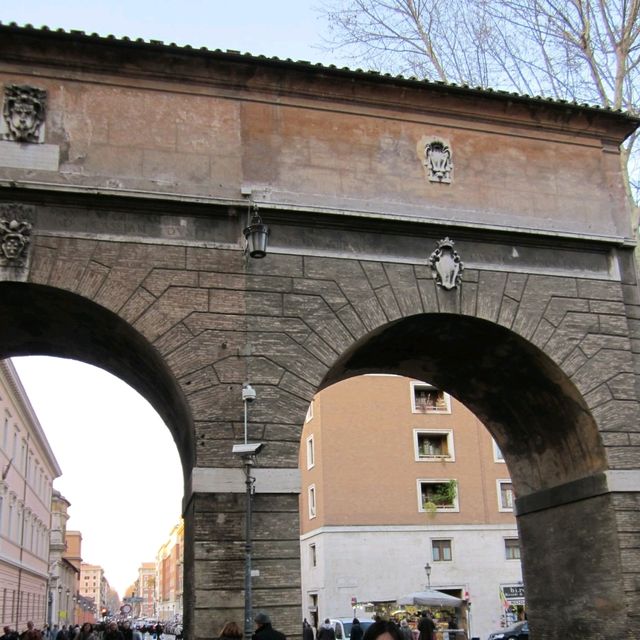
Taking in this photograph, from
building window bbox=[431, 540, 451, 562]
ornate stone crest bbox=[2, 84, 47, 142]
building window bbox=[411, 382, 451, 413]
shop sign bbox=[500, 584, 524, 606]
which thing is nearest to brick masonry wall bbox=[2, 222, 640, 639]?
ornate stone crest bbox=[2, 84, 47, 142]

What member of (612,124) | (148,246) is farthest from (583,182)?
(148,246)

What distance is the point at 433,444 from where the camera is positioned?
1732 inches

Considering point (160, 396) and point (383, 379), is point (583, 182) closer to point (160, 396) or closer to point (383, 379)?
point (160, 396)

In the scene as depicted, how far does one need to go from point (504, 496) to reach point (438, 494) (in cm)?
351

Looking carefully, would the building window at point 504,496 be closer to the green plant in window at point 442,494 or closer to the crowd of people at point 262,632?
the green plant in window at point 442,494

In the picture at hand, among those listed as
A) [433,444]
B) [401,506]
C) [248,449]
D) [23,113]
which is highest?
[23,113]

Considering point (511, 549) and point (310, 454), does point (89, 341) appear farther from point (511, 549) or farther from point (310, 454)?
point (511, 549)

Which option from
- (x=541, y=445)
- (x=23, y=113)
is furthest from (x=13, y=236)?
(x=541, y=445)

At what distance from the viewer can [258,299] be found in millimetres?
13625


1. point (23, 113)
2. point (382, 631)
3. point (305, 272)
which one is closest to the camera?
point (382, 631)

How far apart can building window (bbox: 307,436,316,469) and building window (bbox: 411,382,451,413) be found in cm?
554

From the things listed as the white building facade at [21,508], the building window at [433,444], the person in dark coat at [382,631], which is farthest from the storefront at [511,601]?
the person in dark coat at [382,631]

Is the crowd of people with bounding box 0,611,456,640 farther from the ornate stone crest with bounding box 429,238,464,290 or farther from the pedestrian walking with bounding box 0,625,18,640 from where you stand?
the ornate stone crest with bounding box 429,238,464,290

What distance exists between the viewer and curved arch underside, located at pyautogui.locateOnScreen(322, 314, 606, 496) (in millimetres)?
14797
